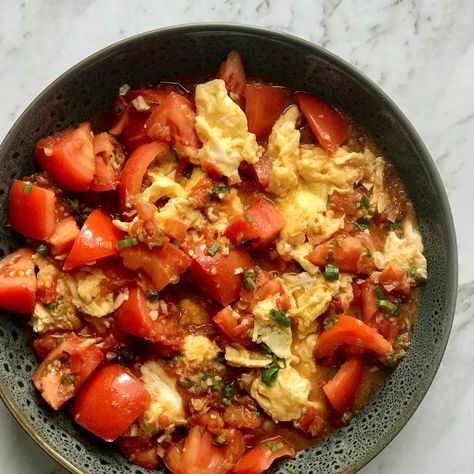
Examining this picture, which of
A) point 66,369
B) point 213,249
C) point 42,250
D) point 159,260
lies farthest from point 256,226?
point 66,369

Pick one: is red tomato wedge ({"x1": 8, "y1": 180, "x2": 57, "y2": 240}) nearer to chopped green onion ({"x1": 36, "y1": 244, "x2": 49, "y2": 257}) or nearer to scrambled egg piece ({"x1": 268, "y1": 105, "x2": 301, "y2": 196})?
chopped green onion ({"x1": 36, "y1": 244, "x2": 49, "y2": 257})

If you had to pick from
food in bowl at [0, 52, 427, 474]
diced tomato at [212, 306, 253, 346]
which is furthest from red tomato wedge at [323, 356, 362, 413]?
diced tomato at [212, 306, 253, 346]

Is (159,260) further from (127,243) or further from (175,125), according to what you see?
(175,125)

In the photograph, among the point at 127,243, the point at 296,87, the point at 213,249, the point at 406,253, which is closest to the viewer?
the point at 127,243

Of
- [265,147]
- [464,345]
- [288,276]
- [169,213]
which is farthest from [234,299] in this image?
[464,345]

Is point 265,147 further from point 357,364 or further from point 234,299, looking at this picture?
point 357,364
